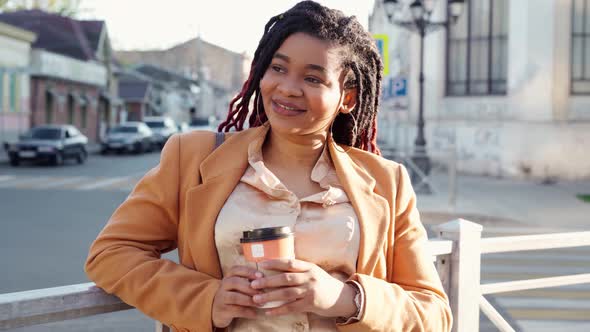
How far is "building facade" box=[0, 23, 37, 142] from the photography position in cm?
3400

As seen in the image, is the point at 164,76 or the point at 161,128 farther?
the point at 164,76

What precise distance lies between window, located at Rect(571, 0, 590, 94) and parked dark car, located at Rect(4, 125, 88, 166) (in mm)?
17117

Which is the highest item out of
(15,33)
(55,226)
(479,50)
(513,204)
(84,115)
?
(15,33)

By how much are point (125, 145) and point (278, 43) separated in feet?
114

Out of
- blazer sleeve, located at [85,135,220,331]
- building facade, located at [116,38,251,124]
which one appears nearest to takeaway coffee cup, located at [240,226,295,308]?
blazer sleeve, located at [85,135,220,331]

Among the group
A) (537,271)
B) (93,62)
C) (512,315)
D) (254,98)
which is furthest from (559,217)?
(93,62)

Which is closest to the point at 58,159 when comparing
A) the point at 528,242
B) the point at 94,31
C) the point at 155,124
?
the point at 155,124

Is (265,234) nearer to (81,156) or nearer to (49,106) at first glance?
(81,156)

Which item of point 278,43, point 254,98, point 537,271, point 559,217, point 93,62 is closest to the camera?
point 278,43

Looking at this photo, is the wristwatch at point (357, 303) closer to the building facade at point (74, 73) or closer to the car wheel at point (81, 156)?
the car wheel at point (81, 156)

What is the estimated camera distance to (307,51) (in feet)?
7.07

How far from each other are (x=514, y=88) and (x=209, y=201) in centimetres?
2023

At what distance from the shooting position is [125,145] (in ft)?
118

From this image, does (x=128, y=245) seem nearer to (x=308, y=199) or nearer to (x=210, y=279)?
(x=210, y=279)
